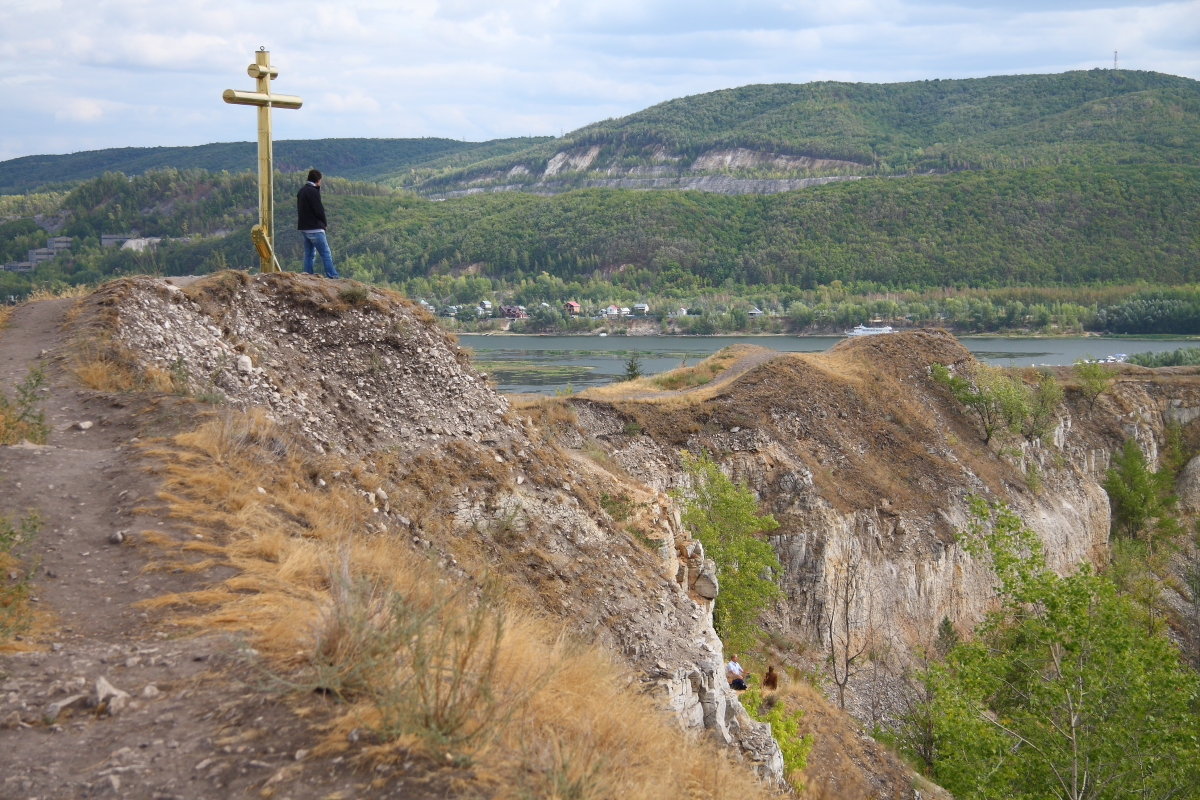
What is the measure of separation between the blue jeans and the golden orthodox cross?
522 millimetres

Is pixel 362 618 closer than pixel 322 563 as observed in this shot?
Yes

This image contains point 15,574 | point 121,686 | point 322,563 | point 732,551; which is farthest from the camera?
point 732,551

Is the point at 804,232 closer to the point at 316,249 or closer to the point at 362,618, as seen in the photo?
the point at 316,249

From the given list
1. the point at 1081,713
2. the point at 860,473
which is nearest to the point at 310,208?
the point at 1081,713

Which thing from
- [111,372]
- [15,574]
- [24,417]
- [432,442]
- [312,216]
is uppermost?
[312,216]

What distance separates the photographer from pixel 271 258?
13102 millimetres

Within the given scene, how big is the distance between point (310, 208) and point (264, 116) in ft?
4.93

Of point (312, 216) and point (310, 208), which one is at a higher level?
point (310, 208)

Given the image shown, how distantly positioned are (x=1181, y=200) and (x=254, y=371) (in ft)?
498

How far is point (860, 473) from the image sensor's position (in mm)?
28266

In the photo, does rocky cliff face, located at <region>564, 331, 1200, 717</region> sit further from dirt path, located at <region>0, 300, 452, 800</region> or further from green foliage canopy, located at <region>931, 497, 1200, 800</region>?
dirt path, located at <region>0, 300, 452, 800</region>

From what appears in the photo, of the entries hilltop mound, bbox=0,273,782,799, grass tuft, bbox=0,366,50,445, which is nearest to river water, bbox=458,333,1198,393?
hilltop mound, bbox=0,273,782,799

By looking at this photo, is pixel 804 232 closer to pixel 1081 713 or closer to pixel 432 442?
pixel 1081 713

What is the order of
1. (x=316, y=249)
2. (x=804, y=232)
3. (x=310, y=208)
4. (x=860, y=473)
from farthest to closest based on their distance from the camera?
(x=804, y=232), (x=860, y=473), (x=316, y=249), (x=310, y=208)
